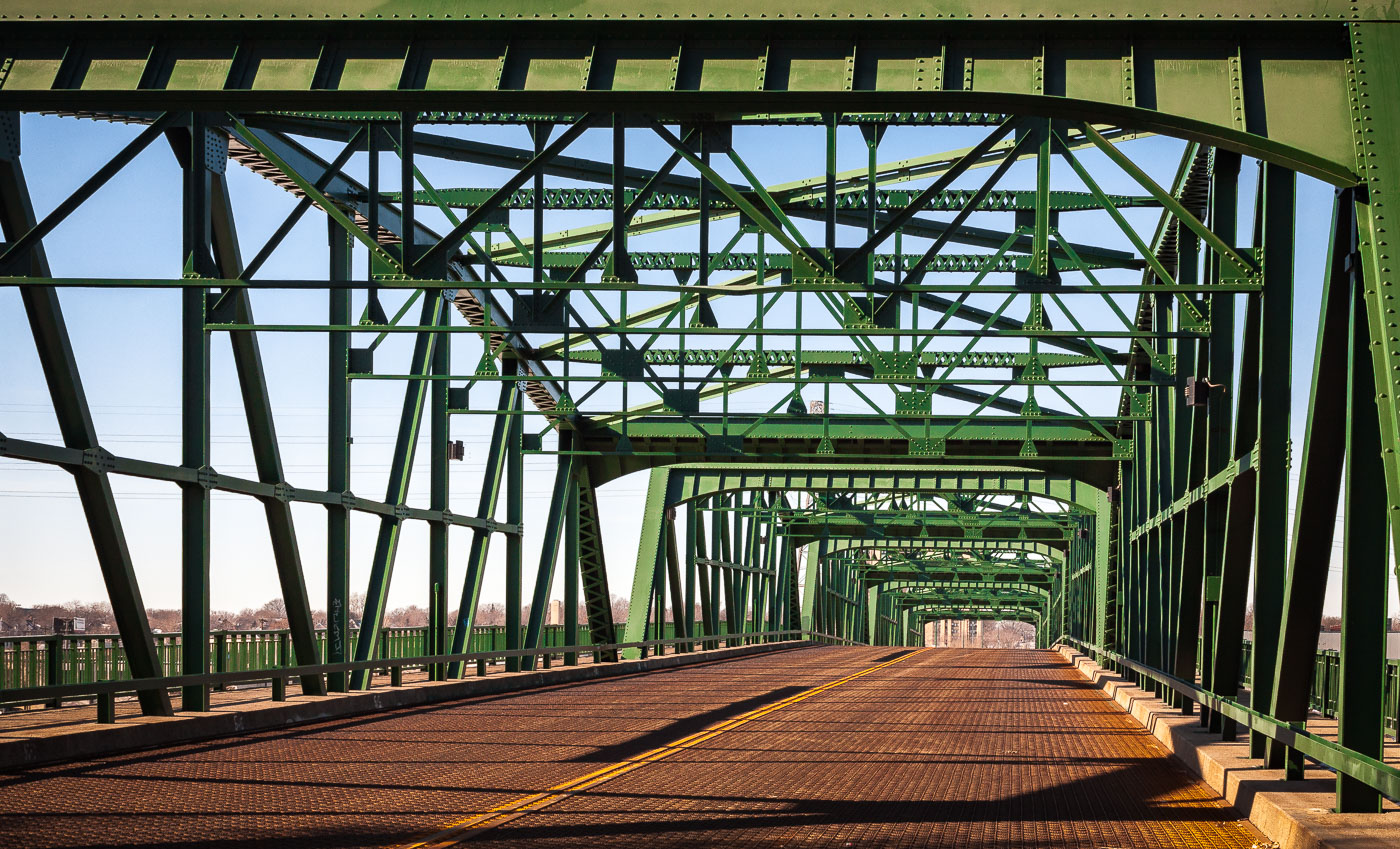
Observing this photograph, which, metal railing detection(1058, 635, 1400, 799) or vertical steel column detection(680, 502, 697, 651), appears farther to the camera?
vertical steel column detection(680, 502, 697, 651)

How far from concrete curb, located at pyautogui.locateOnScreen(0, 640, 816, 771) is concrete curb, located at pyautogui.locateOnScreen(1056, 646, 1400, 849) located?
33.5 ft

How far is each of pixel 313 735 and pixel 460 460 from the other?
1091 cm

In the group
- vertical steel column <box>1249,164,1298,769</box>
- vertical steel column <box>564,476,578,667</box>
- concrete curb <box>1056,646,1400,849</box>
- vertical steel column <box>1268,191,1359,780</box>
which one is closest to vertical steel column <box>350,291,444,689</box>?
vertical steel column <box>564,476,578,667</box>

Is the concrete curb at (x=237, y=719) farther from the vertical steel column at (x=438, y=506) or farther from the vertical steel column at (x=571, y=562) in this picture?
the vertical steel column at (x=571, y=562)

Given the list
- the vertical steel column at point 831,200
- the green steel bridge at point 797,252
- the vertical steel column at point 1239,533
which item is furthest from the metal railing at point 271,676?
the vertical steel column at point 1239,533

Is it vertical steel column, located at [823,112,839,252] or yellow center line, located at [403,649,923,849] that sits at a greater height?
vertical steel column, located at [823,112,839,252]

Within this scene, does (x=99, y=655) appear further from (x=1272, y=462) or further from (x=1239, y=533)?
(x=1272, y=462)

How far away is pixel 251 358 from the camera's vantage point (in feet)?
64.1

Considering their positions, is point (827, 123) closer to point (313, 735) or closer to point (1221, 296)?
point (1221, 296)

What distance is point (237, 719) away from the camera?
17734mm

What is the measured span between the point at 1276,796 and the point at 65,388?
12037mm

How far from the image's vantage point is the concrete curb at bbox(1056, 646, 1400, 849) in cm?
871

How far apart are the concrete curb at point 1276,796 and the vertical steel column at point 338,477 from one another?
11.7 metres

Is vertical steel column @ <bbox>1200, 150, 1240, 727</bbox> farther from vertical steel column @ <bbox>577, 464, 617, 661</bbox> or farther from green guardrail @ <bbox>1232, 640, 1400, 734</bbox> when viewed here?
vertical steel column @ <bbox>577, 464, 617, 661</bbox>
